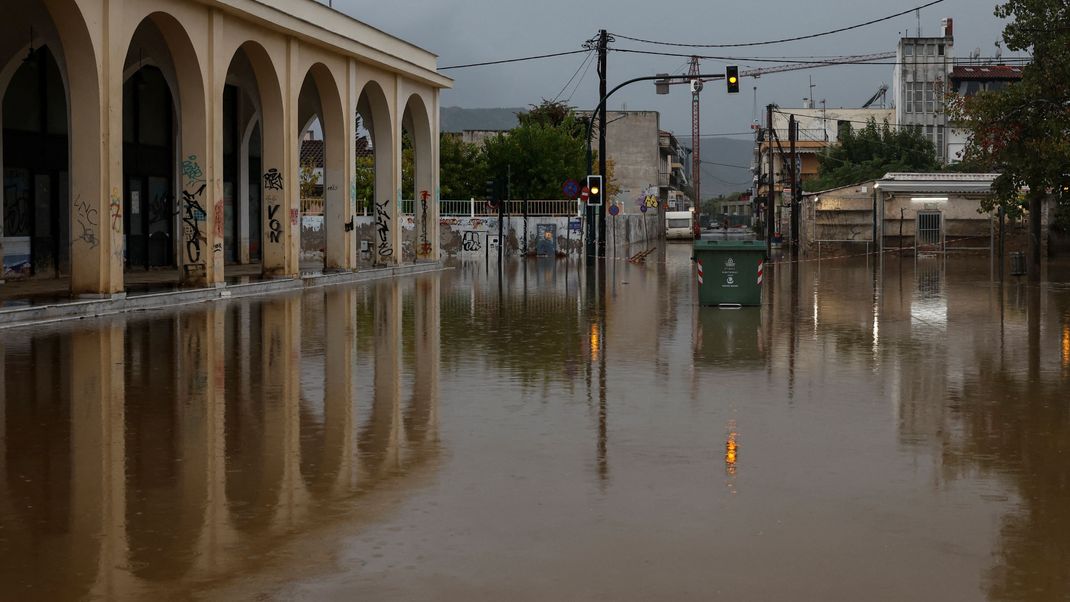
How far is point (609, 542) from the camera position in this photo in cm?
653

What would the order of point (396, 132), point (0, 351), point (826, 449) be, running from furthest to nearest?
point (396, 132)
point (0, 351)
point (826, 449)

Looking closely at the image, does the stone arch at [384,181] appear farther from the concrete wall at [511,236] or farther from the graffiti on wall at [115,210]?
the concrete wall at [511,236]

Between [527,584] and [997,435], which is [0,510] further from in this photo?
[997,435]

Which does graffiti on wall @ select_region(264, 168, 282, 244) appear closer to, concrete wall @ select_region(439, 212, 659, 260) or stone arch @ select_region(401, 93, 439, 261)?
stone arch @ select_region(401, 93, 439, 261)

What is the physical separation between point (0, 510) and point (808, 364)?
9.69 metres

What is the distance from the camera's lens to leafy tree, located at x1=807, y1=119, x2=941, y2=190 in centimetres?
8875

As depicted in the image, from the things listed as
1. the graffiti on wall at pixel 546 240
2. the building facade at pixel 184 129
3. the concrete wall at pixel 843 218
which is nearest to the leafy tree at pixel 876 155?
the concrete wall at pixel 843 218

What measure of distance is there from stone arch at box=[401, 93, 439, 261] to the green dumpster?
64.8ft

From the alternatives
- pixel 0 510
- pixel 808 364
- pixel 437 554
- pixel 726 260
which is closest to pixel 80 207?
pixel 726 260

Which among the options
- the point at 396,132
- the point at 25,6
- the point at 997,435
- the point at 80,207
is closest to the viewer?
the point at 997,435

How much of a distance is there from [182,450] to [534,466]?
2.57 m

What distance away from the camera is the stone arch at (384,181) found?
38.3 metres

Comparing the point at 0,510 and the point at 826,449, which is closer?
the point at 0,510

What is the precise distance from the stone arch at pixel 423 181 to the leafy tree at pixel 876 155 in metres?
50.1
